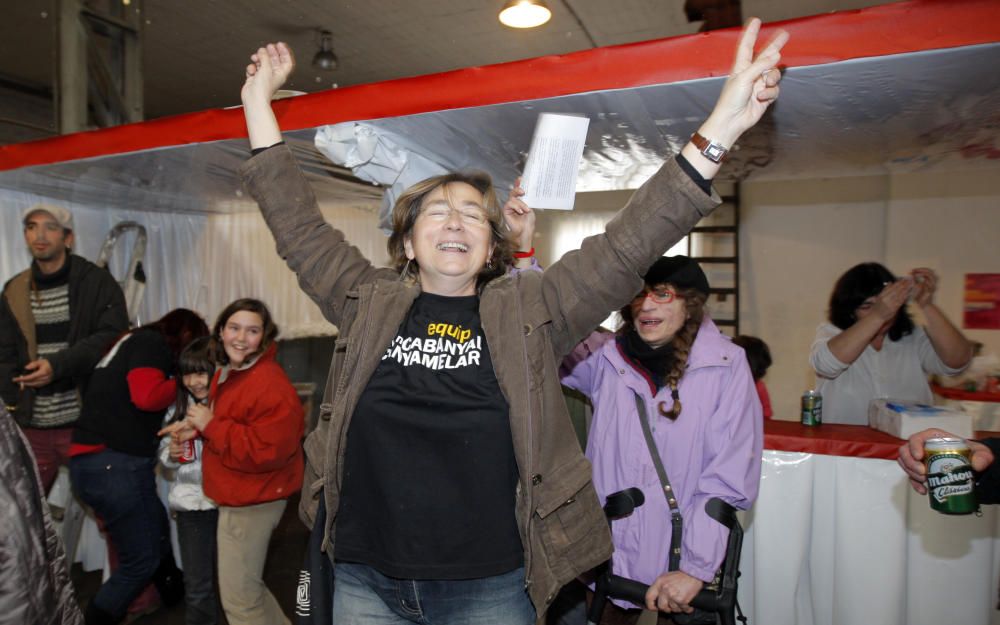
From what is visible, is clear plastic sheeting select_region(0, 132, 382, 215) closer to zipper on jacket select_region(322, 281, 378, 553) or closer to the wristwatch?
zipper on jacket select_region(322, 281, 378, 553)

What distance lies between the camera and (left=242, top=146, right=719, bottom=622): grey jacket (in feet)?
4.23

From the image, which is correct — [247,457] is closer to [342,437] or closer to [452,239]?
[342,437]

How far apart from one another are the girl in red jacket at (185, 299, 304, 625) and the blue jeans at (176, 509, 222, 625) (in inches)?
8.0

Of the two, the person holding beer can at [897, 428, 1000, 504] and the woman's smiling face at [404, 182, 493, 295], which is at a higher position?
the woman's smiling face at [404, 182, 493, 295]

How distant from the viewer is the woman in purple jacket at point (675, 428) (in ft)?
6.18

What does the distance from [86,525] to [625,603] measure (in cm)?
338

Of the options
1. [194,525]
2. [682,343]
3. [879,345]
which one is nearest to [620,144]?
[682,343]

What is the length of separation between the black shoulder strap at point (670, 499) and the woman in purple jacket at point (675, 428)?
1 cm

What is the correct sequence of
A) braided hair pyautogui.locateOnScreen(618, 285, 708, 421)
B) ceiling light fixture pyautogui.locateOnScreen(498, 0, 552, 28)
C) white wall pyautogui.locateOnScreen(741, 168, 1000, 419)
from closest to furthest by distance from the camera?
braided hair pyautogui.locateOnScreen(618, 285, 708, 421)
ceiling light fixture pyautogui.locateOnScreen(498, 0, 552, 28)
white wall pyautogui.locateOnScreen(741, 168, 1000, 419)

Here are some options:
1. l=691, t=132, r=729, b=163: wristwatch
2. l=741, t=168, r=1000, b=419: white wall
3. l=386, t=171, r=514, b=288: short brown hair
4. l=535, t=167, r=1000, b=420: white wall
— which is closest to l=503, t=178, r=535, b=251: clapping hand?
l=386, t=171, r=514, b=288: short brown hair

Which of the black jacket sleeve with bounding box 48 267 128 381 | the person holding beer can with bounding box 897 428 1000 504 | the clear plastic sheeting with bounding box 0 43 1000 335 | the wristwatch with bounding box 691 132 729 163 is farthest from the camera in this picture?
the black jacket sleeve with bounding box 48 267 128 381

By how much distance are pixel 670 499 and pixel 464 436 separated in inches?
35.5

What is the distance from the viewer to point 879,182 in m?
6.35

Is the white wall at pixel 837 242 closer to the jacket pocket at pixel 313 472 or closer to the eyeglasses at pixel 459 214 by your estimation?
the eyeglasses at pixel 459 214
